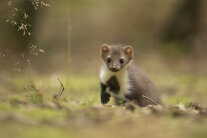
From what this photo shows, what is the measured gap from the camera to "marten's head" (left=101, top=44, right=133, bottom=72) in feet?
27.5

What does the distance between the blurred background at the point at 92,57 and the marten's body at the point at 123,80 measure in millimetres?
427

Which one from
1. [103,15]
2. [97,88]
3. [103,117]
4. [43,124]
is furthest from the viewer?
[103,15]

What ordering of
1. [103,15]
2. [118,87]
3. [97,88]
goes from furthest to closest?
[103,15], [97,88], [118,87]

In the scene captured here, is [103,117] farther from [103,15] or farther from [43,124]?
[103,15]

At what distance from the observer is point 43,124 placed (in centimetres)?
441

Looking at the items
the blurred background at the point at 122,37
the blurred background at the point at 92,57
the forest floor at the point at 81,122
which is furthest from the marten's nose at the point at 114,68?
the blurred background at the point at 122,37

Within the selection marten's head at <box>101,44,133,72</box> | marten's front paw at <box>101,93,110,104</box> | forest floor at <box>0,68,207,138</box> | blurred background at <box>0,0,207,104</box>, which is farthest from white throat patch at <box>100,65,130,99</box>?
blurred background at <box>0,0,207,104</box>

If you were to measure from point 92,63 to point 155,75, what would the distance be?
3648mm

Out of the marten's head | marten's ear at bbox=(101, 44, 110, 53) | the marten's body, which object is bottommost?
the marten's body

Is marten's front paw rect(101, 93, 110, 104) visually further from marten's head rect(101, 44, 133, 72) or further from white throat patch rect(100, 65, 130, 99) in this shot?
marten's head rect(101, 44, 133, 72)

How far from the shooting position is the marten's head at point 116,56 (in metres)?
8.38

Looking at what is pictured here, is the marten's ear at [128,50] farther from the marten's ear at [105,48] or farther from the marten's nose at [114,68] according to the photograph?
the marten's nose at [114,68]

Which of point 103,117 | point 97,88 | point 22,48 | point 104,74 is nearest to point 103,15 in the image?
point 22,48

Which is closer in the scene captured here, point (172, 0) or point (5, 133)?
point (5, 133)
